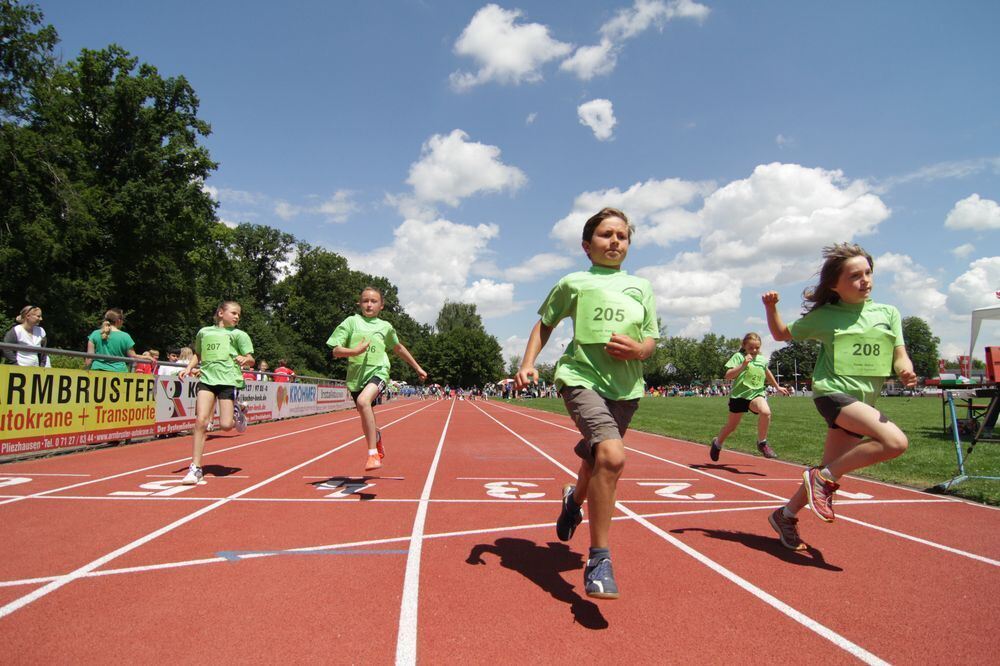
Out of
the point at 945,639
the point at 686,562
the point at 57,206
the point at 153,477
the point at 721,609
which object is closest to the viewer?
the point at 945,639

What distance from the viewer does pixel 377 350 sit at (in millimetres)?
6383

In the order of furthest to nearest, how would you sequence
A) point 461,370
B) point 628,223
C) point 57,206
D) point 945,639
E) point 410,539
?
point 461,370 → point 57,206 → point 410,539 → point 628,223 → point 945,639

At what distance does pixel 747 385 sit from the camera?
8.75 metres

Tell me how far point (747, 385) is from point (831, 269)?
5.00 metres

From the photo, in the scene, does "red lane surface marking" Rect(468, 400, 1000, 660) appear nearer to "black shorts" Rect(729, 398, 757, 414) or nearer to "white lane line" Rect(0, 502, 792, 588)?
"white lane line" Rect(0, 502, 792, 588)

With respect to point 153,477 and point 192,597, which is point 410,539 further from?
point 153,477

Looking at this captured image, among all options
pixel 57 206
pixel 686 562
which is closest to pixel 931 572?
pixel 686 562

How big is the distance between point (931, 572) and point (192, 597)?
4.47 metres

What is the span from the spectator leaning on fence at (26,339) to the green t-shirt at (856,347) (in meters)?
10.1

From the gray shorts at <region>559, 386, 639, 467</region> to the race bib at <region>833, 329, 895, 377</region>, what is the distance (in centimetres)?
170

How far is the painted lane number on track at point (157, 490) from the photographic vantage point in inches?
228

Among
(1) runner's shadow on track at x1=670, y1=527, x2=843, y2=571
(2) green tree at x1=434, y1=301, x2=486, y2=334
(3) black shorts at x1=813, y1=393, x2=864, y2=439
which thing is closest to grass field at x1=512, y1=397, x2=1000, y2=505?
(1) runner's shadow on track at x1=670, y1=527, x2=843, y2=571

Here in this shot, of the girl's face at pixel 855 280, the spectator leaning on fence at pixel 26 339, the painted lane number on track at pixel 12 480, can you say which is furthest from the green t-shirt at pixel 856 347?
the spectator leaning on fence at pixel 26 339

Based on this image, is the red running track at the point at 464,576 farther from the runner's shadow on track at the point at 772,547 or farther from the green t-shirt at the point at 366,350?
the green t-shirt at the point at 366,350
